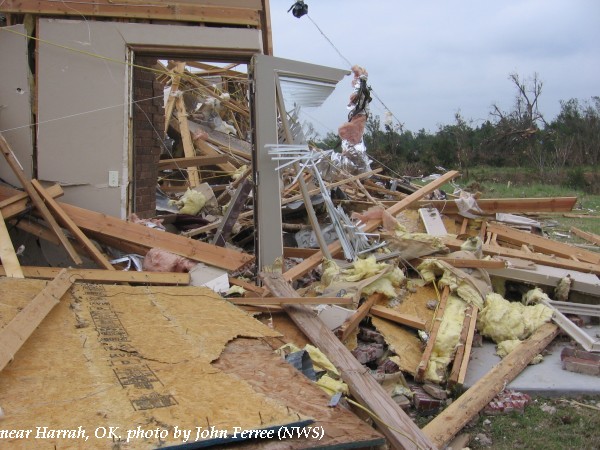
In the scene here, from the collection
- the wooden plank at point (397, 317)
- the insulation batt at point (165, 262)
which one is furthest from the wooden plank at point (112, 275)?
the wooden plank at point (397, 317)

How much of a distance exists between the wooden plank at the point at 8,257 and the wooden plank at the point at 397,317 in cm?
353

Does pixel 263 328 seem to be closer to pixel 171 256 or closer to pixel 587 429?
pixel 171 256

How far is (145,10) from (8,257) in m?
3.27

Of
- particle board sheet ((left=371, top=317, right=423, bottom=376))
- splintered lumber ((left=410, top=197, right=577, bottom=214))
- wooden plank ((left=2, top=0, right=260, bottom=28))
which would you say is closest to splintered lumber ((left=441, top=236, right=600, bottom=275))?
splintered lumber ((left=410, top=197, right=577, bottom=214))

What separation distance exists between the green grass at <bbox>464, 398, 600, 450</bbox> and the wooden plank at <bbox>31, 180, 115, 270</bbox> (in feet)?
13.1

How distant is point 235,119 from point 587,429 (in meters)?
11.6

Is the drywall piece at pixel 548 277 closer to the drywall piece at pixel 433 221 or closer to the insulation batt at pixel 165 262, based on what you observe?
the drywall piece at pixel 433 221

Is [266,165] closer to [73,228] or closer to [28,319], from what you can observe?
[73,228]

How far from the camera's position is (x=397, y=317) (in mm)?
6293

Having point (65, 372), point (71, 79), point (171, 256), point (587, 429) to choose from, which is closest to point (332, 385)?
point (65, 372)

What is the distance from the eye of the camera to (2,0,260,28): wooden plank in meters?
6.83

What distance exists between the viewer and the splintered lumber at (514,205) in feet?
29.0

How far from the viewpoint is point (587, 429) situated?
4805 millimetres

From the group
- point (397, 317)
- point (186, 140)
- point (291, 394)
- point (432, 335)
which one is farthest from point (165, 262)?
point (186, 140)
